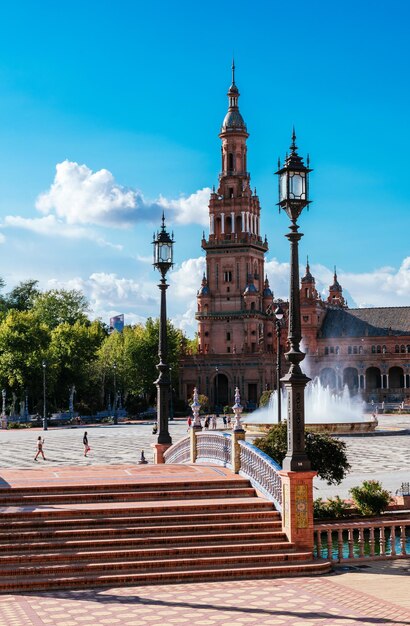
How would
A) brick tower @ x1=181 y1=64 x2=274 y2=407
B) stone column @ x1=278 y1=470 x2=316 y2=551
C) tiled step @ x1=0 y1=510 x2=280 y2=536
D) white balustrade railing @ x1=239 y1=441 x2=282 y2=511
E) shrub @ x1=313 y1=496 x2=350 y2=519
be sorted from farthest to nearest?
brick tower @ x1=181 y1=64 x2=274 y2=407 → shrub @ x1=313 y1=496 x2=350 y2=519 → white balustrade railing @ x1=239 y1=441 x2=282 y2=511 → stone column @ x1=278 y1=470 x2=316 y2=551 → tiled step @ x1=0 y1=510 x2=280 y2=536

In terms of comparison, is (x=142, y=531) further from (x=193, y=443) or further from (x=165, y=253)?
(x=165, y=253)

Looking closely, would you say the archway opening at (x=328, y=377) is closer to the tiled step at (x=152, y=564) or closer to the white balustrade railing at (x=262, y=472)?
the white balustrade railing at (x=262, y=472)

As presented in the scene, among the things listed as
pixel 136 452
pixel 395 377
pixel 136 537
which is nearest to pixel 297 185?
pixel 136 537

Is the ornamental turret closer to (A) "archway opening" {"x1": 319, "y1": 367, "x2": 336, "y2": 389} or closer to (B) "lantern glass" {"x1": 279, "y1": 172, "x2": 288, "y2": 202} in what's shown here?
(A) "archway opening" {"x1": 319, "y1": 367, "x2": 336, "y2": 389}

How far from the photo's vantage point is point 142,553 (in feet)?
53.5

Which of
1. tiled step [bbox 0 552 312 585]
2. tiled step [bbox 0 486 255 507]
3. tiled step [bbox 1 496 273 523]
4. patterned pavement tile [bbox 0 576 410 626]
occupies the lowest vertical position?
patterned pavement tile [bbox 0 576 410 626]

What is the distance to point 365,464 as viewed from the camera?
3966 centimetres

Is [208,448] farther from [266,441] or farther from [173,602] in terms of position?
[173,602]

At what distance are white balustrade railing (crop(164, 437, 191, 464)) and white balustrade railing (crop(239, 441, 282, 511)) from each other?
15.4 feet

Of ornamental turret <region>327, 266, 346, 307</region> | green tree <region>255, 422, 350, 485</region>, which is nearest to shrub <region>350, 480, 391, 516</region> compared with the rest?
green tree <region>255, 422, 350, 485</region>

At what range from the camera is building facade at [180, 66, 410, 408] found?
114062 millimetres

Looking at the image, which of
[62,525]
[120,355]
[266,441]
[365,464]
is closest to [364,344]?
[120,355]

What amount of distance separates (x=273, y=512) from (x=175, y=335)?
9692cm

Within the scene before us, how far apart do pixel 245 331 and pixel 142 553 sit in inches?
3885
